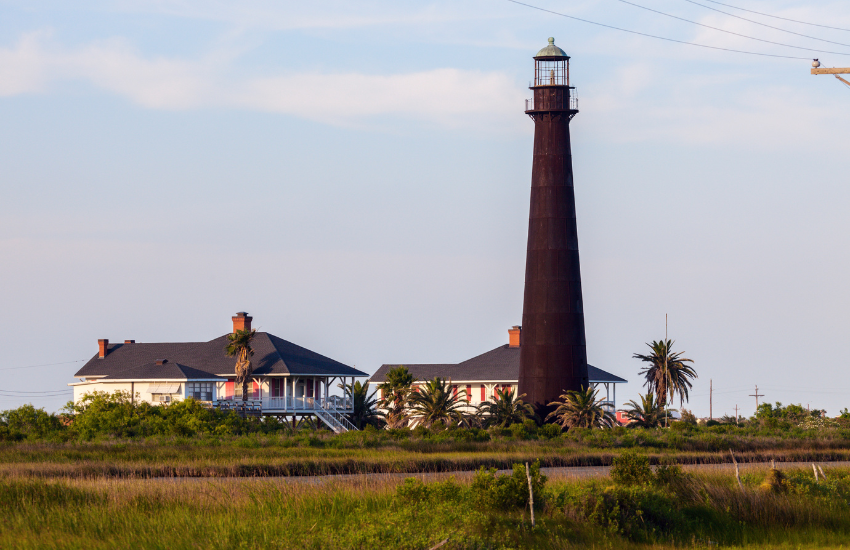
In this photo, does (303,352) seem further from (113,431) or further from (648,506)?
(648,506)

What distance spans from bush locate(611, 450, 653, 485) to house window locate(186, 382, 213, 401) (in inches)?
1702

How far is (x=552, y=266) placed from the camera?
5559 cm

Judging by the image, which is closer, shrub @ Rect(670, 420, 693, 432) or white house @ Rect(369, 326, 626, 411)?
shrub @ Rect(670, 420, 693, 432)

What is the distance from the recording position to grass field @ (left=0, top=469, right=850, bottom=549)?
16031mm

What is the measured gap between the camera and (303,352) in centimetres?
7044

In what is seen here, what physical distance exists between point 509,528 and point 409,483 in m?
2.58

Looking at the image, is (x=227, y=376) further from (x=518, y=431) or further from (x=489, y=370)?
(x=518, y=431)

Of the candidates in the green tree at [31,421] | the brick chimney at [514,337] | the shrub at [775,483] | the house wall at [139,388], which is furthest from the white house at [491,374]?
the shrub at [775,483]

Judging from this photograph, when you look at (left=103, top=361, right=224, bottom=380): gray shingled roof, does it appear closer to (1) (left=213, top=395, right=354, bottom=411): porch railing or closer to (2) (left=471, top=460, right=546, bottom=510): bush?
(1) (left=213, top=395, right=354, bottom=411): porch railing

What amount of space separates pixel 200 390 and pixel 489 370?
21.9 metres

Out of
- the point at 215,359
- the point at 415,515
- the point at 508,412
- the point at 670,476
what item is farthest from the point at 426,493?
the point at 215,359

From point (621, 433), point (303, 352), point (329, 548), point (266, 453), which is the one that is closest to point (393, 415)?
point (303, 352)

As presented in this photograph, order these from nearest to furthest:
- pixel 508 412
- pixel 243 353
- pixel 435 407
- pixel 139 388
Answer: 1. pixel 508 412
2. pixel 435 407
3. pixel 139 388
4. pixel 243 353

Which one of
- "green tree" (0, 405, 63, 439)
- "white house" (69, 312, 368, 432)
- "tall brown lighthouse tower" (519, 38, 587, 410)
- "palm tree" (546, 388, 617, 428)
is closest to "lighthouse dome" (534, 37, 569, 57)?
"tall brown lighthouse tower" (519, 38, 587, 410)
